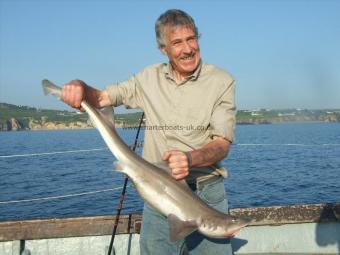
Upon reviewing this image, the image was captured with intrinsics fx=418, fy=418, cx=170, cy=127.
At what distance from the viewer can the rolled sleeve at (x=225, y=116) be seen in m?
4.20

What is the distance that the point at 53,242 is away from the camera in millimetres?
6430

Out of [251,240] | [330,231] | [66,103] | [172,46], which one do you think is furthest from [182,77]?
[330,231]

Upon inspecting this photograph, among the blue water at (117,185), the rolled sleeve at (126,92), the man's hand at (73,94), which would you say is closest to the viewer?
the man's hand at (73,94)

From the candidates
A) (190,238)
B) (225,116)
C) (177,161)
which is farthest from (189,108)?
(190,238)

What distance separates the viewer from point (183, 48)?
423 centimetres

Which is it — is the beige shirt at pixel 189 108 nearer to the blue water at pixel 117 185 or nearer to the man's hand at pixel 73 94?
the man's hand at pixel 73 94

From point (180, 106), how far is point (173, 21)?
2.87ft

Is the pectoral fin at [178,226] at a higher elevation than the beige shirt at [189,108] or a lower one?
lower

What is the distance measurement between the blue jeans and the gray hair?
1658mm

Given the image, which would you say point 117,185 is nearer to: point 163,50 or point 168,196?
point 163,50

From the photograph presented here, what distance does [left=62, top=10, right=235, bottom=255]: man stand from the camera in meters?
4.25

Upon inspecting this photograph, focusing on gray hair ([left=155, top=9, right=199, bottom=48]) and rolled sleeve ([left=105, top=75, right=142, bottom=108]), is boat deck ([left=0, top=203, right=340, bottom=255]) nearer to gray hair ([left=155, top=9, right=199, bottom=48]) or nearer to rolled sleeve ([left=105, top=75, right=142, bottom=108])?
rolled sleeve ([left=105, top=75, right=142, bottom=108])

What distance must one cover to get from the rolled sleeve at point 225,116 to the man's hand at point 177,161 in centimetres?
67

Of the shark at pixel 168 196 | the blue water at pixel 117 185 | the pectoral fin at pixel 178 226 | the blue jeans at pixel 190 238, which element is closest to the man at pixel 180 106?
the blue jeans at pixel 190 238
